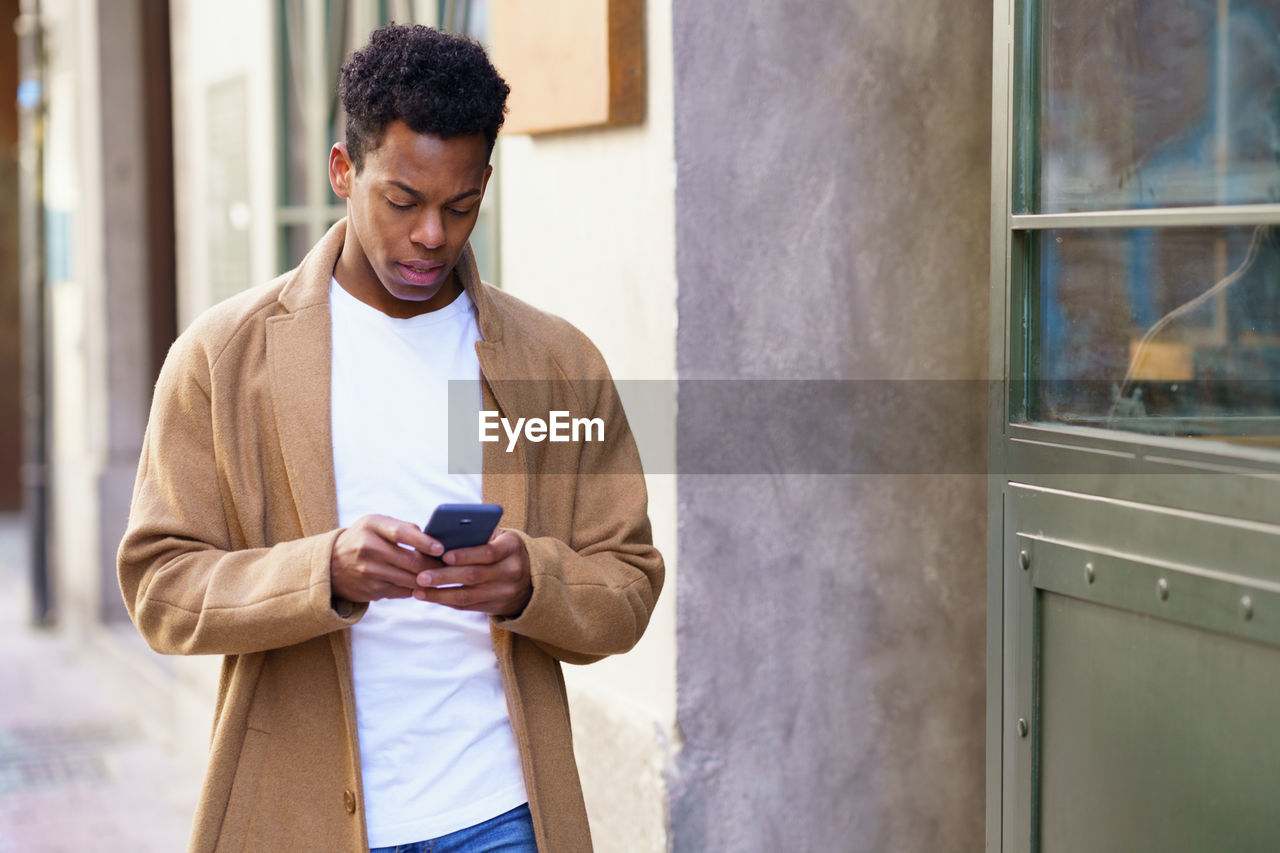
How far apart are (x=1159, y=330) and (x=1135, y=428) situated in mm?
187

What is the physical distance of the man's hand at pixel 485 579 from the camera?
214 centimetres

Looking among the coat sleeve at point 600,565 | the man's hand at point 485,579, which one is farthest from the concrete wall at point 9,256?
the man's hand at point 485,579

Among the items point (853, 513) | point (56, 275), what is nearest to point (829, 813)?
point (853, 513)

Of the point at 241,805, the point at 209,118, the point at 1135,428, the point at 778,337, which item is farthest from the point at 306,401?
the point at 209,118

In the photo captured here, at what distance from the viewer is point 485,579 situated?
2205 millimetres

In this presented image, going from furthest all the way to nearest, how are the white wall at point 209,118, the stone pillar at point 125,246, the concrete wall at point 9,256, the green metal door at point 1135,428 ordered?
the concrete wall at point 9,256 < the stone pillar at point 125,246 < the white wall at point 209,118 < the green metal door at point 1135,428

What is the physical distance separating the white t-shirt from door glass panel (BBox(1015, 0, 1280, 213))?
4.42 feet

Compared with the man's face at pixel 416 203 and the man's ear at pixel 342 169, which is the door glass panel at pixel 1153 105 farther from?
the man's ear at pixel 342 169

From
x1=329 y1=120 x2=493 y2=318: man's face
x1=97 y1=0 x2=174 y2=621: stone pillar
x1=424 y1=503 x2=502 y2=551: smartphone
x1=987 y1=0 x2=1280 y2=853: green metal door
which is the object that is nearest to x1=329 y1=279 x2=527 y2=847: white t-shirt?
x1=329 y1=120 x2=493 y2=318: man's face

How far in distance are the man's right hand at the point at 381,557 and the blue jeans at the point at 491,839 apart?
400mm

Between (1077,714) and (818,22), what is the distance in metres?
1.68

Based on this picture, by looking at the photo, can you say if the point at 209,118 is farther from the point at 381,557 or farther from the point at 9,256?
the point at 9,256

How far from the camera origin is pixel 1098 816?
10.0ft

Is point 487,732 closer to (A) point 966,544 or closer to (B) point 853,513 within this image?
(B) point 853,513
